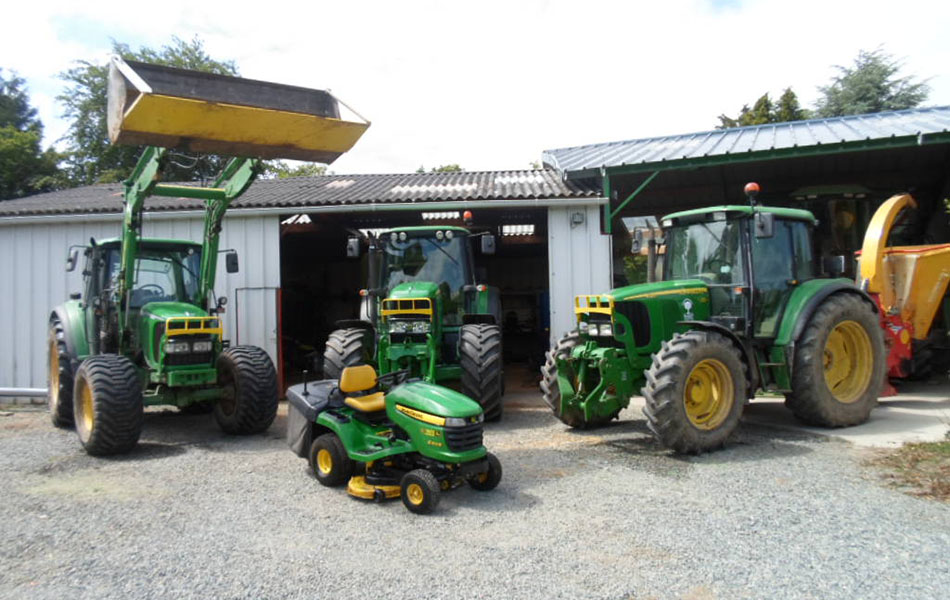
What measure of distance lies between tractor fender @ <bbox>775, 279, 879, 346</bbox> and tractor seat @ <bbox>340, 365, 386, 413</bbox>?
4.17 metres

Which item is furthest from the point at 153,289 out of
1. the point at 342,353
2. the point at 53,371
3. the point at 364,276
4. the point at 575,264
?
the point at 364,276

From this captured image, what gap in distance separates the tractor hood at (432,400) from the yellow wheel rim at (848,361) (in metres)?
4.47

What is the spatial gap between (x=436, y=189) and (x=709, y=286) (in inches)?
247

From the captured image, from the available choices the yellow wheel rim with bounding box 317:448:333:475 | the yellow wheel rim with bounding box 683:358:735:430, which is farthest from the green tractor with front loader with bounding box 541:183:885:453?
the yellow wheel rim with bounding box 317:448:333:475

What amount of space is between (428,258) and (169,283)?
3271mm

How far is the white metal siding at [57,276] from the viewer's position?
1102cm

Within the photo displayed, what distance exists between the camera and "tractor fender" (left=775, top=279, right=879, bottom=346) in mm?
6699

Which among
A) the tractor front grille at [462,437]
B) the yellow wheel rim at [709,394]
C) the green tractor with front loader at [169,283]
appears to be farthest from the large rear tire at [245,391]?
the yellow wheel rim at [709,394]

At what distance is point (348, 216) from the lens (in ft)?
44.2

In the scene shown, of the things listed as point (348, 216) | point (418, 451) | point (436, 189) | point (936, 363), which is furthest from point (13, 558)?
point (936, 363)

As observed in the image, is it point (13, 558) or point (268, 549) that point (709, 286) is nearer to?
point (268, 549)

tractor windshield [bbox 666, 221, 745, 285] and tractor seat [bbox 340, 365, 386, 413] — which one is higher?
tractor windshield [bbox 666, 221, 745, 285]

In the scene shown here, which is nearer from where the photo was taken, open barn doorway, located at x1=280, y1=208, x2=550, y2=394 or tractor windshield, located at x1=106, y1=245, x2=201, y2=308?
tractor windshield, located at x1=106, y1=245, x2=201, y2=308

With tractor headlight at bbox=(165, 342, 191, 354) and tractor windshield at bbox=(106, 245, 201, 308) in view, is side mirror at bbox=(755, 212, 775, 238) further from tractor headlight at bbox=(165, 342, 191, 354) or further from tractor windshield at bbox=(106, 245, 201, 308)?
tractor windshield at bbox=(106, 245, 201, 308)
